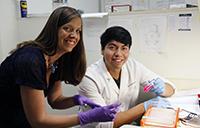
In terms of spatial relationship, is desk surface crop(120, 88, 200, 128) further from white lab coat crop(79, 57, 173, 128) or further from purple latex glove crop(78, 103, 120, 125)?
purple latex glove crop(78, 103, 120, 125)

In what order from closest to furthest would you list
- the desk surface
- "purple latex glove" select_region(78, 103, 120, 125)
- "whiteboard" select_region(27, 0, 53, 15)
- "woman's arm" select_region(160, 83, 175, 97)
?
"purple latex glove" select_region(78, 103, 120, 125), the desk surface, "woman's arm" select_region(160, 83, 175, 97), "whiteboard" select_region(27, 0, 53, 15)

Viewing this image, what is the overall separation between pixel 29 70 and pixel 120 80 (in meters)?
0.73

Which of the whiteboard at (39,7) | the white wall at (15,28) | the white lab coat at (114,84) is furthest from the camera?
the whiteboard at (39,7)

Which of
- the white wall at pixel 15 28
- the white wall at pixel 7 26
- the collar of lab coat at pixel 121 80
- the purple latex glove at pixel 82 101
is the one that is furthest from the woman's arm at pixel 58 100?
the white wall at pixel 7 26

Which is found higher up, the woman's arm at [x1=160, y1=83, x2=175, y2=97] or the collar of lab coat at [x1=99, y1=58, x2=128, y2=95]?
the collar of lab coat at [x1=99, y1=58, x2=128, y2=95]

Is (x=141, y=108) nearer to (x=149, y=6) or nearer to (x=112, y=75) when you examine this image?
(x=112, y=75)

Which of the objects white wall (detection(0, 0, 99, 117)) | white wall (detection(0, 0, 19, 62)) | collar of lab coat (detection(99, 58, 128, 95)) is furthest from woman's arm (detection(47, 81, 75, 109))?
white wall (detection(0, 0, 19, 62))

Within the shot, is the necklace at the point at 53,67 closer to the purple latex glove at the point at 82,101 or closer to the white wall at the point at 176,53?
the purple latex glove at the point at 82,101

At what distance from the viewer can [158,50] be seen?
1.84 m

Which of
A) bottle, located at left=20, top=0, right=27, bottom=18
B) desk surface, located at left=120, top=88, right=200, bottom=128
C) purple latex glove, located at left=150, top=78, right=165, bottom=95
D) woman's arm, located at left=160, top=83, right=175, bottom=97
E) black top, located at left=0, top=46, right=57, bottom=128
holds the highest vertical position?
bottle, located at left=20, top=0, right=27, bottom=18

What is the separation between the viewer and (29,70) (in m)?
1.07

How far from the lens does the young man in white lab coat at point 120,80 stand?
5.00 feet

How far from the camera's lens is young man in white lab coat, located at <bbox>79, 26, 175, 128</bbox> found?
60.0 inches

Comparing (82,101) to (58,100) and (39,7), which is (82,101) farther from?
(39,7)
